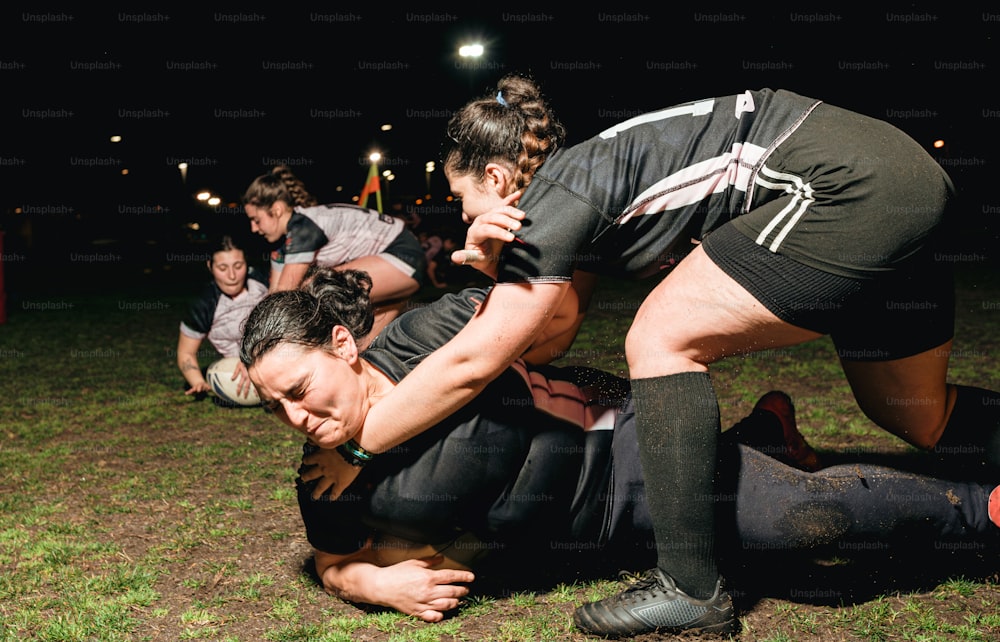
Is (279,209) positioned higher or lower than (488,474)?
higher

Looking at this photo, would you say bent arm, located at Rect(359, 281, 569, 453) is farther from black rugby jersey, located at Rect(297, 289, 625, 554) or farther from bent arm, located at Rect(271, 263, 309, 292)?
bent arm, located at Rect(271, 263, 309, 292)

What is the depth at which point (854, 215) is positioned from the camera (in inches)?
84.6

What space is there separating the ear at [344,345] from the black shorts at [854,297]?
3.58 feet

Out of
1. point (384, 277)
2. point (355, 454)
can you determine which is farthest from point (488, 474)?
point (384, 277)

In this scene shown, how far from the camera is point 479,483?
99.0 inches

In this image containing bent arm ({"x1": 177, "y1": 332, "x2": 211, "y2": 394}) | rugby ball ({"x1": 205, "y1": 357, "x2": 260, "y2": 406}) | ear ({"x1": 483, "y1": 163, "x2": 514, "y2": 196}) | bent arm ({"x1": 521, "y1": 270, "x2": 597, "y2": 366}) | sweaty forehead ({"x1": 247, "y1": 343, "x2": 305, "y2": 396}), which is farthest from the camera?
bent arm ({"x1": 177, "y1": 332, "x2": 211, "y2": 394})

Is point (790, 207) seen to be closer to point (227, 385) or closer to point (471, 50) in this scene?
point (227, 385)

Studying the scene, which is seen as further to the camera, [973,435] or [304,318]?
[973,435]

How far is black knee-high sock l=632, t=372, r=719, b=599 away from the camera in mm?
2281

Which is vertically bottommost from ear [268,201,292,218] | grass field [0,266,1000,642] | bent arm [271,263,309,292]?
grass field [0,266,1000,642]

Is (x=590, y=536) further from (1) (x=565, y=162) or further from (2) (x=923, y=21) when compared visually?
(2) (x=923, y=21)

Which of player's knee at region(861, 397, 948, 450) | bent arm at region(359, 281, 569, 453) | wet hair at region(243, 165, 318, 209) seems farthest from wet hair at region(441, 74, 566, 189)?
wet hair at region(243, 165, 318, 209)

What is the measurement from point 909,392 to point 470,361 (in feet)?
4.95

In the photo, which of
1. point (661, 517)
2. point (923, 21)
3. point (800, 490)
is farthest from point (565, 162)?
point (923, 21)
